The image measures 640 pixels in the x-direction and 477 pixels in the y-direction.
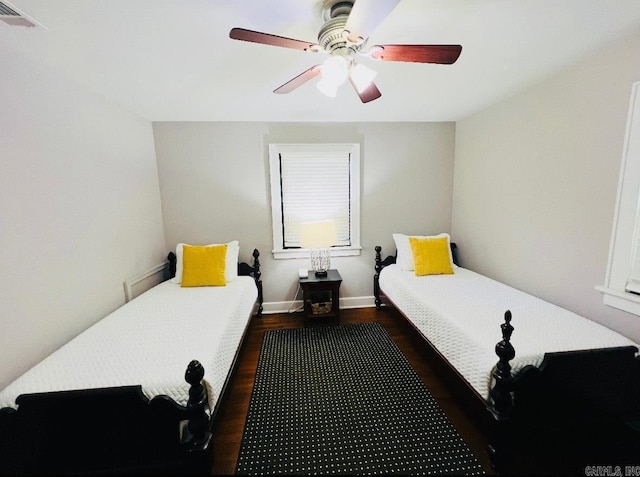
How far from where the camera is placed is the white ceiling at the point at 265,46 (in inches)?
48.1

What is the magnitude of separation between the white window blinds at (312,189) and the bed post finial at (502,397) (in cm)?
216

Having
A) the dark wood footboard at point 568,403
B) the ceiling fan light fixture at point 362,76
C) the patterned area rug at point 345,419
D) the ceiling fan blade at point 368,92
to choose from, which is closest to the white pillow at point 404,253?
the patterned area rug at point 345,419

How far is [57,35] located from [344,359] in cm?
280

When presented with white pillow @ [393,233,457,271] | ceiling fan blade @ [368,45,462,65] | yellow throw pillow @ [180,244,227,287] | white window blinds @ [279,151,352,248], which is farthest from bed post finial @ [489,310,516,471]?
yellow throw pillow @ [180,244,227,287]

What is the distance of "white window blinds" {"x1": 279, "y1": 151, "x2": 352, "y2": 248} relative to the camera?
3.10m

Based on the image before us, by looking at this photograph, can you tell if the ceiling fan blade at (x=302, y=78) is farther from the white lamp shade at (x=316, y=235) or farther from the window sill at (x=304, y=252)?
the window sill at (x=304, y=252)

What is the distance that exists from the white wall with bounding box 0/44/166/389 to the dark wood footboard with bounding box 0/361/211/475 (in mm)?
470

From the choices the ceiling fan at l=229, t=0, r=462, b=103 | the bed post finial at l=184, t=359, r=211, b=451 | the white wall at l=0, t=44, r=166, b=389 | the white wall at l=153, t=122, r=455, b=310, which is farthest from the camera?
the white wall at l=153, t=122, r=455, b=310

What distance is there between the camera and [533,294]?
7.45 ft

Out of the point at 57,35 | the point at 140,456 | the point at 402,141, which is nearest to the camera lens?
the point at 140,456

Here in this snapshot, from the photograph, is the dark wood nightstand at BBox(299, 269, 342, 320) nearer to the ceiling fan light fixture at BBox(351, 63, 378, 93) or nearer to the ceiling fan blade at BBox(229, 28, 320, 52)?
the ceiling fan light fixture at BBox(351, 63, 378, 93)

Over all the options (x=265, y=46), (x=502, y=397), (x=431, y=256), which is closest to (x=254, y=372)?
(x=502, y=397)

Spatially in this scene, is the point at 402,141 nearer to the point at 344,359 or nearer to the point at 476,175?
the point at 476,175

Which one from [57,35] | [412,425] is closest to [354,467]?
[412,425]
